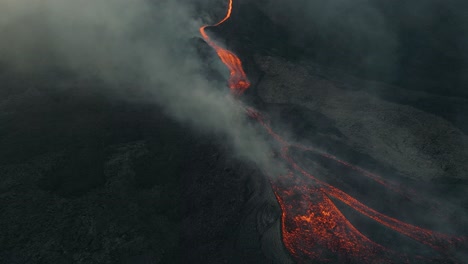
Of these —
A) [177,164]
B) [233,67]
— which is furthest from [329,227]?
[233,67]

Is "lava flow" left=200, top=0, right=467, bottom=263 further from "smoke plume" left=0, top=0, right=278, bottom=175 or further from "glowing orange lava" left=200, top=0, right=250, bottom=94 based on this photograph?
"glowing orange lava" left=200, top=0, right=250, bottom=94

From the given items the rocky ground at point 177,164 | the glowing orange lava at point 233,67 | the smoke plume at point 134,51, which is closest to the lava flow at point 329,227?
the rocky ground at point 177,164

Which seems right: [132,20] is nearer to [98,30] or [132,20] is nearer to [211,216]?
[98,30]

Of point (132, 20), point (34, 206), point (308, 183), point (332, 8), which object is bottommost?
point (34, 206)

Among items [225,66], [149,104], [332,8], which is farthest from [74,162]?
[332,8]

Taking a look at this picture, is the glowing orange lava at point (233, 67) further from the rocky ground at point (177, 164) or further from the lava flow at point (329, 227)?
the lava flow at point (329, 227)

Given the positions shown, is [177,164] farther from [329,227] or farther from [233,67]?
[233,67]

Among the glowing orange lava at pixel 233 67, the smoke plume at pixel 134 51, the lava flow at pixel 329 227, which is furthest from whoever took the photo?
the glowing orange lava at pixel 233 67
